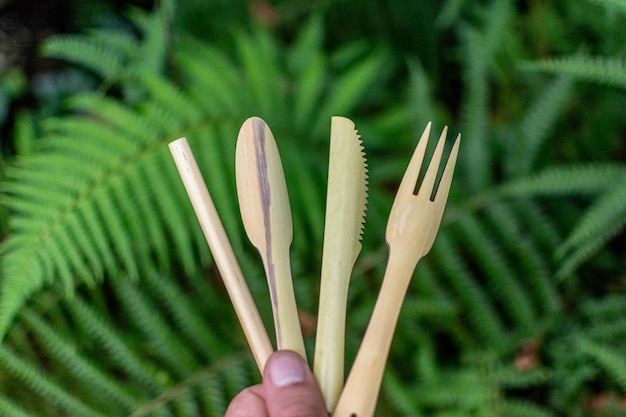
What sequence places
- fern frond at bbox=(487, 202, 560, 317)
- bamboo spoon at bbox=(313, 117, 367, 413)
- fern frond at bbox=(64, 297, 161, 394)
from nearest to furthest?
1. bamboo spoon at bbox=(313, 117, 367, 413)
2. fern frond at bbox=(64, 297, 161, 394)
3. fern frond at bbox=(487, 202, 560, 317)

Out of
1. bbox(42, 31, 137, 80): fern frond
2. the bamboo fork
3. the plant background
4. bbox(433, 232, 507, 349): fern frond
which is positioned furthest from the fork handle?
bbox(42, 31, 137, 80): fern frond

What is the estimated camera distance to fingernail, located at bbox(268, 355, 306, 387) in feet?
1.82

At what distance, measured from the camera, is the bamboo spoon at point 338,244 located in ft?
1.76

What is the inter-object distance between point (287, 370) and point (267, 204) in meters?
0.17

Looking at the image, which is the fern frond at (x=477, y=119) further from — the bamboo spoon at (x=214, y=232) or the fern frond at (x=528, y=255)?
the bamboo spoon at (x=214, y=232)

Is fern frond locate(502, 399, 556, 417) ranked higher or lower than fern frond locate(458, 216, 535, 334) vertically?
lower

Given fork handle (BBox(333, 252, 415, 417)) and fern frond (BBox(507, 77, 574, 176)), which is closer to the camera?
fork handle (BBox(333, 252, 415, 417))

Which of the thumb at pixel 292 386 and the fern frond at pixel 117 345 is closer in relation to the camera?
the thumb at pixel 292 386

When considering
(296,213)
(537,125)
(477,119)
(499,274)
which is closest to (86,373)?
(296,213)

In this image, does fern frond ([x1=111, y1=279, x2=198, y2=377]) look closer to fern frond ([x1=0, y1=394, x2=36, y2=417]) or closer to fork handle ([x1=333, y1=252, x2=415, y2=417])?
fern frond ([x1=0, y1=394, x2=36, y2=417])

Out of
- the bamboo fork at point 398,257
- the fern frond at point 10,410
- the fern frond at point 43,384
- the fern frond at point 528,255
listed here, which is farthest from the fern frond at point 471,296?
the fern frond at point 10,410

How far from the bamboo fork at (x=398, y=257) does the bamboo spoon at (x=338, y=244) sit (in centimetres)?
3

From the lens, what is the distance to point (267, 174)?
55 centimetres

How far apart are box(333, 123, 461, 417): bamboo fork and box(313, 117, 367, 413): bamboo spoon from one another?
0.03m
